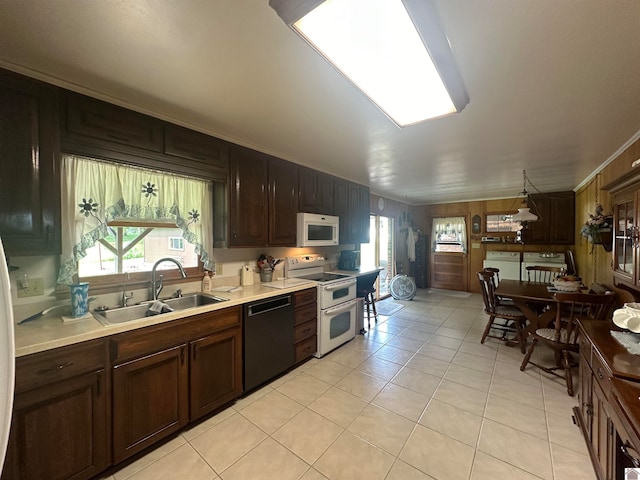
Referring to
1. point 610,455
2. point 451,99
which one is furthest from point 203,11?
point 610,455

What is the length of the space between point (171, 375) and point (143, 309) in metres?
0.58

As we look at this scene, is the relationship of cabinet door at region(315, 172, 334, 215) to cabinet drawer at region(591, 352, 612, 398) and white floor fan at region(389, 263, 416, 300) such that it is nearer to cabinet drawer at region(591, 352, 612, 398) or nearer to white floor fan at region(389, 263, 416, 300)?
cabinet drawer at region(591, 352, 612, 398)

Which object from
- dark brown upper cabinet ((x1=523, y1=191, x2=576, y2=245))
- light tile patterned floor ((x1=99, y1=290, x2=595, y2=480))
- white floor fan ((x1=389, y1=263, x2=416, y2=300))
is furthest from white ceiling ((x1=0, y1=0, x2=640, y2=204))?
white floor fan ((x1=389, y1=263, x2=416, y2=300))

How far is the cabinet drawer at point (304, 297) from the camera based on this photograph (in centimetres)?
270

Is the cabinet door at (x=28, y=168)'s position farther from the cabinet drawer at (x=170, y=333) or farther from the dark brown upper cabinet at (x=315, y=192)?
the dark brown upper cabinet at (x=315, y=192)

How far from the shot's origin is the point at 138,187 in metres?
1.98

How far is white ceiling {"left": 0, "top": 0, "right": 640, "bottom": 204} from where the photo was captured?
3.54ft

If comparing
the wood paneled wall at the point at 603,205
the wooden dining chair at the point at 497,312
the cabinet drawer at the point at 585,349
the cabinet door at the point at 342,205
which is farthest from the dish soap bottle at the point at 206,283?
the wood paneled wall at the point at 603,205

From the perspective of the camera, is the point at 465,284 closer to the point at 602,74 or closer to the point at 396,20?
the point at 602,74

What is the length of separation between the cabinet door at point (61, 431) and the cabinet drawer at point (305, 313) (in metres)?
1.60

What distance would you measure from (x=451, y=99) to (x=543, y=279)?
5189 mm

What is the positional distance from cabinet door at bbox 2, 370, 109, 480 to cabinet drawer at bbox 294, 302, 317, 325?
1.60 meters

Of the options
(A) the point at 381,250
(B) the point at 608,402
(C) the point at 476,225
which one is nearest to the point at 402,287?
(A) the point at 381,250

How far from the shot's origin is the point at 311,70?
1433mm
